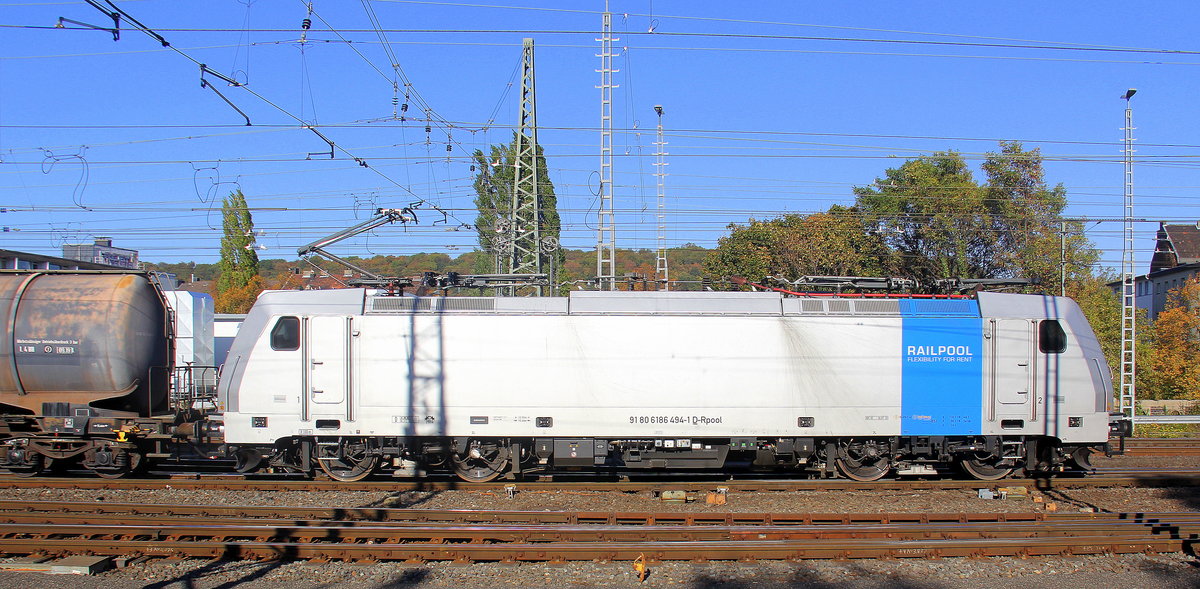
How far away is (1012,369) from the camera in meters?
11.9

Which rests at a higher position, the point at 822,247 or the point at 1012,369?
the point at 822,247

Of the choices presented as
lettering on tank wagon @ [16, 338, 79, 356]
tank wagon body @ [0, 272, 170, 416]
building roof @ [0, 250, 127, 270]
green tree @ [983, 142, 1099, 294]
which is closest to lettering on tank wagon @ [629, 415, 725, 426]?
tank wagon body @ [0, 272, 170, 416]

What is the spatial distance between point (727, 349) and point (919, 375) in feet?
10.4

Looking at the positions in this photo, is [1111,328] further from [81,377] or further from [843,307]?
[81,377]

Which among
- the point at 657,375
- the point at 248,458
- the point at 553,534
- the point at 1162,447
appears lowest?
the point at 1162,447

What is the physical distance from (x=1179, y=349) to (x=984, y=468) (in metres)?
29.7

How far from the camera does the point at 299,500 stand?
11438 millimetres

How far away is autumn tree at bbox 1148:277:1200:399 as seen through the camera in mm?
32188

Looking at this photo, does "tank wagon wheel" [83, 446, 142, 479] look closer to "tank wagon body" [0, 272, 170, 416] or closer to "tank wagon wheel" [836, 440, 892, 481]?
"tank wagon body" [0, 272, 170, 416]

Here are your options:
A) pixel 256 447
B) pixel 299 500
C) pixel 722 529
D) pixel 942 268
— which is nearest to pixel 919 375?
pixel 722 529

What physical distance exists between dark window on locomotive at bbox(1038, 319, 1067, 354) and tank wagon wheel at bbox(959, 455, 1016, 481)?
2073mm

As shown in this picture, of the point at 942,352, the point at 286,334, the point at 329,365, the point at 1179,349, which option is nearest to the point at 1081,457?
the point at 942,352

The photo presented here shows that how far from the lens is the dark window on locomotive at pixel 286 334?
11867 millimetres

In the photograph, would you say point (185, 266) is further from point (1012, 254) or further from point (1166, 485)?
point (1166, 485)
